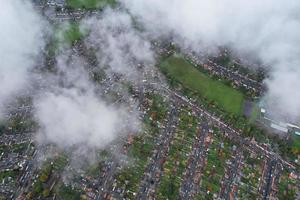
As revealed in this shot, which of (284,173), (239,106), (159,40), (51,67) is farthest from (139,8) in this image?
(284,173)

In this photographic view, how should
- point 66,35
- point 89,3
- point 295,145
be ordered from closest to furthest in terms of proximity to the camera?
point 295,145, point 66,35, point 89,3

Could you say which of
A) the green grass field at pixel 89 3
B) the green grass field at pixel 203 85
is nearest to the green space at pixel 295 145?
the green grass field at pixel 203 85

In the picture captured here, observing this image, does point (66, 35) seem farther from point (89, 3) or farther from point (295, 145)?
point (295, 145)

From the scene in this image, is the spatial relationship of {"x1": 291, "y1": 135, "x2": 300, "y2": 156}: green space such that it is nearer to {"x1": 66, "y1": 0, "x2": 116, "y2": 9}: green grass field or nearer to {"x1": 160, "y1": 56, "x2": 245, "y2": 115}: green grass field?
{"x1": 160, "y1": 56, "x2": 245, "y2": 115}: green grass field

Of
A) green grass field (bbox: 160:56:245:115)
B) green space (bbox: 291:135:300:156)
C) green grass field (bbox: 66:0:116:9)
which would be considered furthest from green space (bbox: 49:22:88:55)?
green space (bbox: 291:135:300:156)

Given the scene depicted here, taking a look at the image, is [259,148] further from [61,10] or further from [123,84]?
[61,10]

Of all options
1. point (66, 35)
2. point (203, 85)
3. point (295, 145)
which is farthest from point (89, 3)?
point (295, 145)

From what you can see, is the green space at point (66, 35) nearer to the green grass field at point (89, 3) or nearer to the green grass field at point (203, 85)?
the green grass field at point (89, 3)
